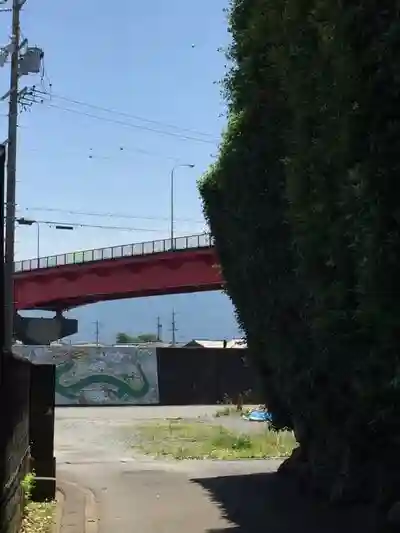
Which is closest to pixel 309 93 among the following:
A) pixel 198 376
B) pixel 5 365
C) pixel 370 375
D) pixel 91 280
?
pixel 370 375

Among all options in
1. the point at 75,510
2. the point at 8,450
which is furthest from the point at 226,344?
the point at 8,450

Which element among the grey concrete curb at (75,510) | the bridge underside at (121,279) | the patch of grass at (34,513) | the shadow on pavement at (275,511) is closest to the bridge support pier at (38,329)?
the bridge underside at (121,279)

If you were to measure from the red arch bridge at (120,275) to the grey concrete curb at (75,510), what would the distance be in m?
35.3

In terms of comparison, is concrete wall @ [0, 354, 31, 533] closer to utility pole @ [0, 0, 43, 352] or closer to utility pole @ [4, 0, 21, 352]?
utility pole @ [4, 0, 21, 352]

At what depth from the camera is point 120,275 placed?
5641 cm

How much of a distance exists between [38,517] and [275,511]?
2983 millimetres

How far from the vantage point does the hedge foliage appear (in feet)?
20.1

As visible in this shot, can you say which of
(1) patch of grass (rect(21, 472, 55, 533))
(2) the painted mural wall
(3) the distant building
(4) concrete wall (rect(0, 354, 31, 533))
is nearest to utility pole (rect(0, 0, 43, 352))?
(3) the distant building

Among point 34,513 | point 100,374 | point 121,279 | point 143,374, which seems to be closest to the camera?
point 34,513

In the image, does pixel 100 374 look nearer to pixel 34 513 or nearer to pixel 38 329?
pixel 38 329

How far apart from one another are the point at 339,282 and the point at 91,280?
167ft

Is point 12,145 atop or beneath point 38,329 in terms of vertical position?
atop

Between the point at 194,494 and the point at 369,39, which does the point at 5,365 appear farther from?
the point at 194,494

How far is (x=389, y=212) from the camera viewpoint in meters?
6.09
